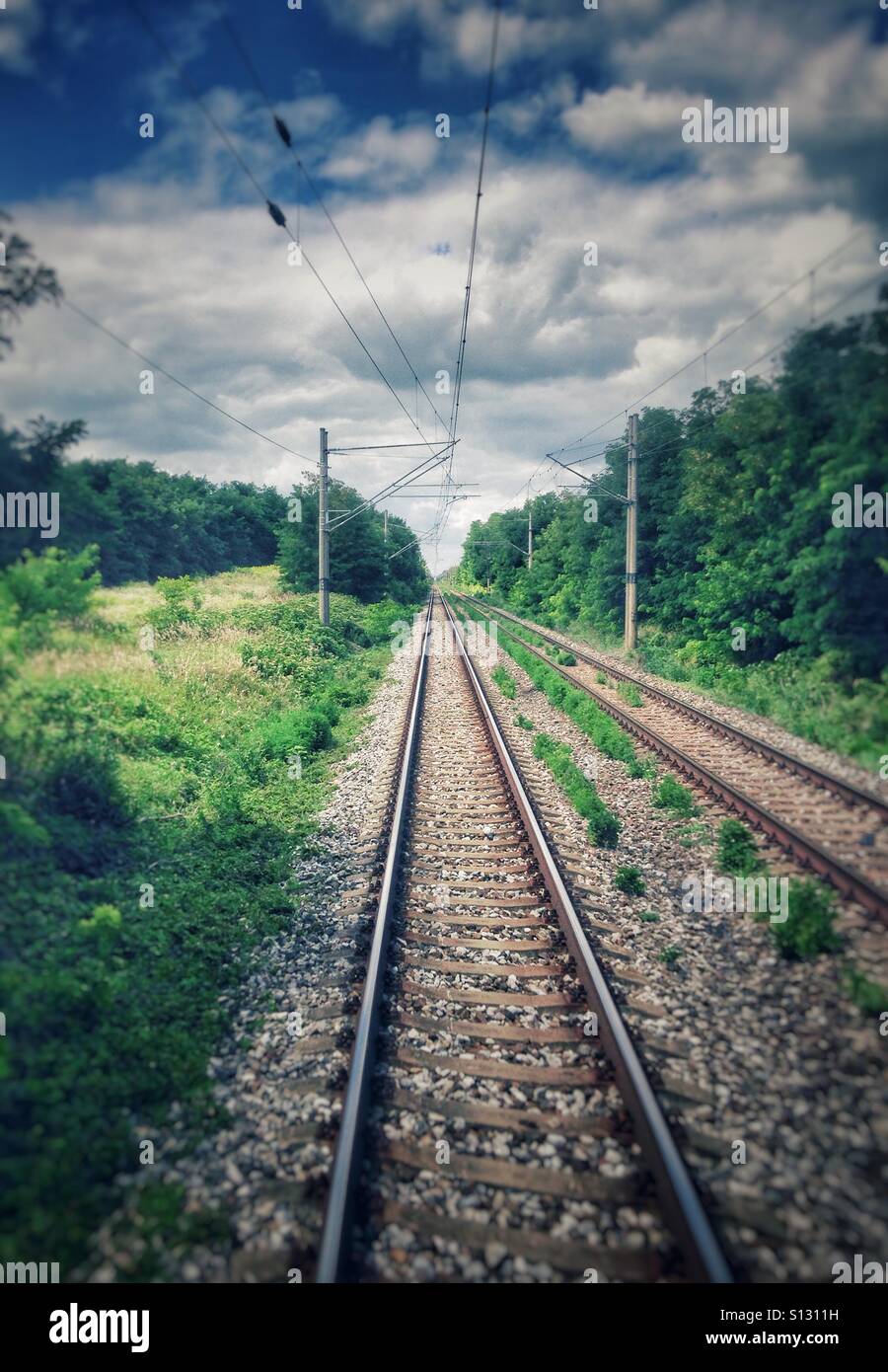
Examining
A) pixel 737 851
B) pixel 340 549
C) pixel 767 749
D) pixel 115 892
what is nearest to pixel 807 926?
pixel 737 851

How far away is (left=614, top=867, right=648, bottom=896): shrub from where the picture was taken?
6262mm

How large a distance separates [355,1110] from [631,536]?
57.5ft

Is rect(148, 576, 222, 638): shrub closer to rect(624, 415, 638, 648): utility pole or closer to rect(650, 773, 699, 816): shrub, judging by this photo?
rect(650, 773, 699, 816): shrub

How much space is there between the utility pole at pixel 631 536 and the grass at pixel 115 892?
1183cm

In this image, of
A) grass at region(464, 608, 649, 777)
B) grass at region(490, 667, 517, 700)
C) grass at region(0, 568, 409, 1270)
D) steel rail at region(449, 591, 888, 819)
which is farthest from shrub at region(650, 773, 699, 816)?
grass at region(490, 667, 517, 700)

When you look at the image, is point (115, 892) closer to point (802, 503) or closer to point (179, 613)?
point (802, 503)

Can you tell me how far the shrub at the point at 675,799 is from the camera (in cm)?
763

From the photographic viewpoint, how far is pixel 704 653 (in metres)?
10.9

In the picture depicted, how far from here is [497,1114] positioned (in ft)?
12.1

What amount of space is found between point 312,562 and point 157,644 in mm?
21503

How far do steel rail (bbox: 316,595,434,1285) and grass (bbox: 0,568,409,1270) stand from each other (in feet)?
3.33
